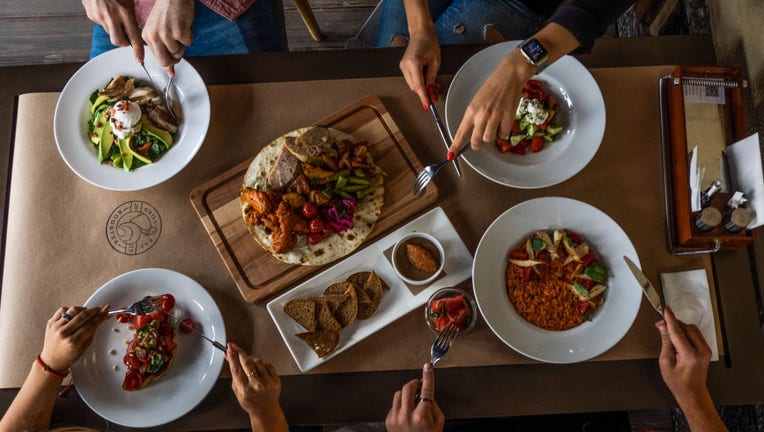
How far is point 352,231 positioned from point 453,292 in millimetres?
398

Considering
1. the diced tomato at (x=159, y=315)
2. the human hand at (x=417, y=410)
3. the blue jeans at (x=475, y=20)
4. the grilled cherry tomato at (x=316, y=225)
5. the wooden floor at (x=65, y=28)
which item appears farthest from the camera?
the wooden floor at (x=65, y=28)

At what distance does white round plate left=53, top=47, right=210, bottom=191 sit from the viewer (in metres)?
1.61

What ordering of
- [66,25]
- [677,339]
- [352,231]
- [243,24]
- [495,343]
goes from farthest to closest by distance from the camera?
1. [66,25]
2. [243,24]
3. [352,231]
4. [495,343]
5. [677,339]

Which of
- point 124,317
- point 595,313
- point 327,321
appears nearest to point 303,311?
point 327,321

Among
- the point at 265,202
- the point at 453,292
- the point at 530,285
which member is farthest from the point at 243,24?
the point at 530,285

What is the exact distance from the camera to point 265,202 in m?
1.61

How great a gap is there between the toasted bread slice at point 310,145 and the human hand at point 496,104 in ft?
1.45

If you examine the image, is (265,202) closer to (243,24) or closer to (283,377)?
(283,377)

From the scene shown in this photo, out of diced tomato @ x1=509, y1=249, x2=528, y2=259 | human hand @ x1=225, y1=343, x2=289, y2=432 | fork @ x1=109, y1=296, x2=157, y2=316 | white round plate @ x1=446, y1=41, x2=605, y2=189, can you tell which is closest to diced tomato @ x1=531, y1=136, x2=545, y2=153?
white round plate @ x1=446, y1=41, x2=605, y2=189

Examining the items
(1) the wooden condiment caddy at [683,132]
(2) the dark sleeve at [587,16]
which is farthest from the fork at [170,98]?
(1) the wooden condiment caddy at [683,132]

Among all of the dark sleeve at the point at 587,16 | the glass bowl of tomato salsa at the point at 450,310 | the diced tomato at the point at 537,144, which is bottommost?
the glass bowl of tomato salsa at the point at 450,310

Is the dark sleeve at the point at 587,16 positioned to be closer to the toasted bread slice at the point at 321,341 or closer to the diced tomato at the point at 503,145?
the diced tomato at the point at 503,145

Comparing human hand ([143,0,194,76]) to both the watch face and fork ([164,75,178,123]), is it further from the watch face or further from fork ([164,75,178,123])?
the watch face

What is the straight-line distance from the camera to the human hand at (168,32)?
5.27ft
